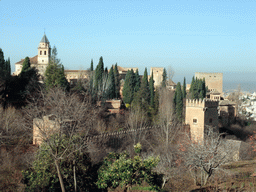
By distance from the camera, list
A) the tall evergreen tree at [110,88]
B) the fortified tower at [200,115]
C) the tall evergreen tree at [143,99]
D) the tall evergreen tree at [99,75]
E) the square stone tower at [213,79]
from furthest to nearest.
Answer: the square stone tower at [213,79] → the tall evergreen tree at [110,88] → the tall evergreen tree at [99,75] → the tall evergreen tree at [143,99] → the fortified tower at [200,115]

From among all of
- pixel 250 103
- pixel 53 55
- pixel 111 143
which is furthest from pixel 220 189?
pixel 250 103

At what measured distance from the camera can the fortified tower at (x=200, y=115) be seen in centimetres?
2545

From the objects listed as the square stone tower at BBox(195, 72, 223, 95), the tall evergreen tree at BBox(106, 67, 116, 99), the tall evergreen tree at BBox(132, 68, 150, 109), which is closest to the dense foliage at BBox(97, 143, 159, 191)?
the tall evergreen tree at BBox(132, 68, 150, 109)

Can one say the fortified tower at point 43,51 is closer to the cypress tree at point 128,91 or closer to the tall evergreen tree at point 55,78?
the cypress tree at point 128,91

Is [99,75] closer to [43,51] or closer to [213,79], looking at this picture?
[43,51]

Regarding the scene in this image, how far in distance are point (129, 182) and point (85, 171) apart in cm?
197

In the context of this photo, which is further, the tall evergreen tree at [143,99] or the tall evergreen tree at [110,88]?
the tall evergreen tree at [110,88]

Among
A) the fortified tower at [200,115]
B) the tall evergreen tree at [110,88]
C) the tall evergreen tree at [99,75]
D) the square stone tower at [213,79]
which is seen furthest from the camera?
the square stone tower at [213,79]

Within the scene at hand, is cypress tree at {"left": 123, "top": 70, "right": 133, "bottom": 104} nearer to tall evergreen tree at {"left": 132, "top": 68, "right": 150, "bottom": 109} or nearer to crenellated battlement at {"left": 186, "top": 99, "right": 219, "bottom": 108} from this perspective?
tall evergreen tree at {"left": 132, "top": 68, "right": 150, "bottom": 109}

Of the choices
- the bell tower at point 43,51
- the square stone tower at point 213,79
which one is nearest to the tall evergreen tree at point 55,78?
the bell tower at point 43,51

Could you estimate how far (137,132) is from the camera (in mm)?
23531

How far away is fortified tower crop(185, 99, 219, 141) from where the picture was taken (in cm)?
2545

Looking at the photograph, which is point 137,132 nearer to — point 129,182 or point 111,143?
point 111,143

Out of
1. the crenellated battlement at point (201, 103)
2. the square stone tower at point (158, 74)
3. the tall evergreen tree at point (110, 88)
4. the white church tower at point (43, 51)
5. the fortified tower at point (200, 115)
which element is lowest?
the fortified tower at point (200, 115)
